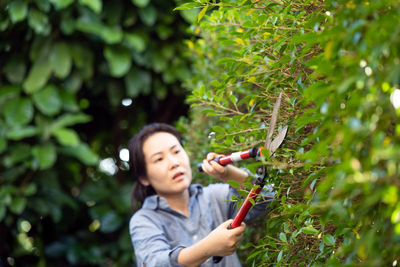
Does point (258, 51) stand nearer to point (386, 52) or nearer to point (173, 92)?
point (386, 52)

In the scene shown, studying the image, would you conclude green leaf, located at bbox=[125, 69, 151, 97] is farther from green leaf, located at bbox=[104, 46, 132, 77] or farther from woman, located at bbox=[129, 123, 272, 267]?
woman, located at bbox=[129, 123, 272, 267]

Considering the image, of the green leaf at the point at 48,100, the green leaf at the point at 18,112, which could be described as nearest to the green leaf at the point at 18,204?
the green leaf at the point at 18,112

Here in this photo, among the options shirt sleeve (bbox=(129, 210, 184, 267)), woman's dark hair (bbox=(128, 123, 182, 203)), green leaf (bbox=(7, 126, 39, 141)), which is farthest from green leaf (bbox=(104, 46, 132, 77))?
shirt sleeve (bbox=(129, 210, 184, 267))

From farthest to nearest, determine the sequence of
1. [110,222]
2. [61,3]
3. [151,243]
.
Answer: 1. [110,222]
2. [61,3]
3. [151,243]

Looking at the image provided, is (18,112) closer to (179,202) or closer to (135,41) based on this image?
(135,41)

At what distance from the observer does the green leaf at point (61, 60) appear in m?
4.39

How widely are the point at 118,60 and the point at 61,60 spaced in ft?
1.59

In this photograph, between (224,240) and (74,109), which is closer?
(224,240)

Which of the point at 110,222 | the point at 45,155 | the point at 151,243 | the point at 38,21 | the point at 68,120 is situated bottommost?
the point at 110,222

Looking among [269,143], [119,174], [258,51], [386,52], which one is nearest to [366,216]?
[386,52]

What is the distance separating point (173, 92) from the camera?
17.4 ft

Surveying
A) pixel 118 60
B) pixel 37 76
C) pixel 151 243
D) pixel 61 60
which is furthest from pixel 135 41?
pixel 151 243

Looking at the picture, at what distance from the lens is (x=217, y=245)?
1698 mm

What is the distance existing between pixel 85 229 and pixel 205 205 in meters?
3.30
